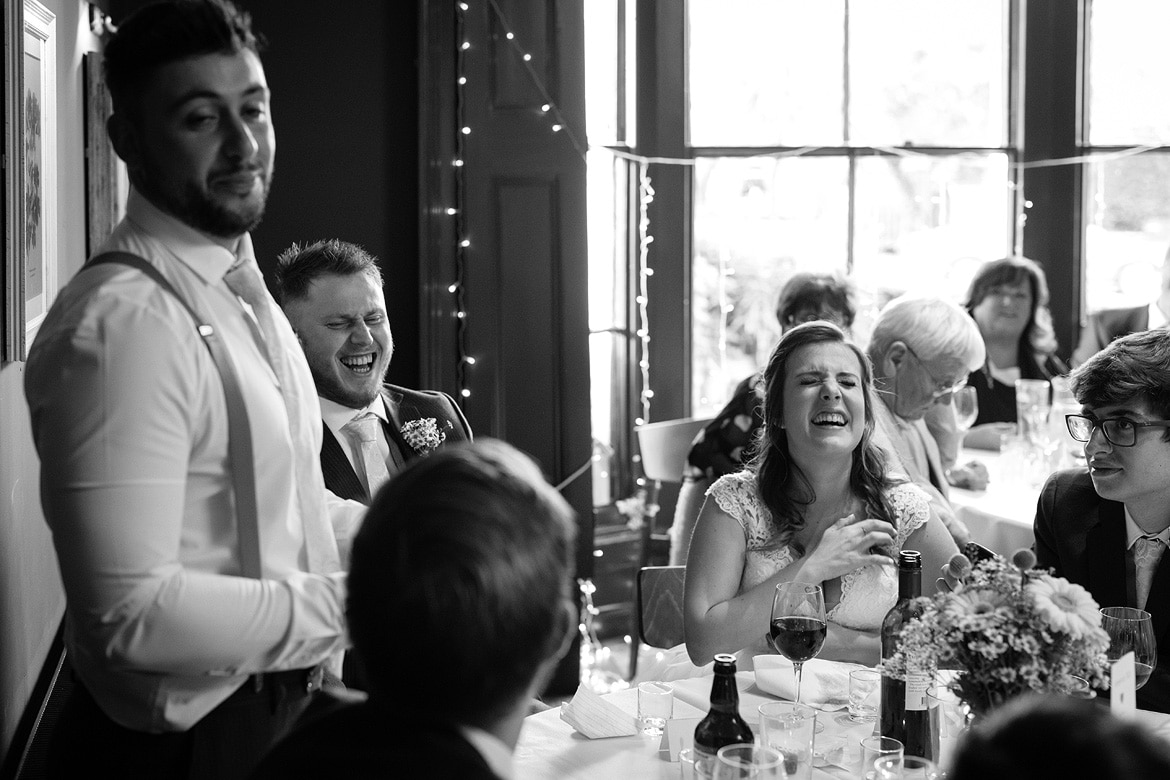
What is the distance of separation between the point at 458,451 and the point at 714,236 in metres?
4.87

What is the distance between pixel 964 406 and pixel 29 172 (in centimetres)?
303

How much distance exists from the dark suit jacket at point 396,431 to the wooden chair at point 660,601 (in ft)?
1.92

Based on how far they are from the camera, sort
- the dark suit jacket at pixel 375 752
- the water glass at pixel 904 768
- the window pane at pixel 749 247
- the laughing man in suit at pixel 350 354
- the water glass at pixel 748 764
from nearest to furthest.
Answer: the dark suit jacket at pixel 375 752 < the water glass at pixel 748 764 < the water glass at pixel 904 768 < the laughing man in suit at pixel 350 354 < the window pane at pixel 749 247

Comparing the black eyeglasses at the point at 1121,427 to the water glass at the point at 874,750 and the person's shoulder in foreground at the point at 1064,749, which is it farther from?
the person's shoulder in foreground at the point at 1064,749

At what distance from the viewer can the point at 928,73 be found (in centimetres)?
605

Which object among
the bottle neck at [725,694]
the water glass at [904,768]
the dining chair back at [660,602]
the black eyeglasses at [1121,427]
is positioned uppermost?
the black eyeglasses at [1121,427]

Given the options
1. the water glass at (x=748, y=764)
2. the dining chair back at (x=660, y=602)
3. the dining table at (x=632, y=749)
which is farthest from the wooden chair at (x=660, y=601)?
the water glass at (x=748, y=764)

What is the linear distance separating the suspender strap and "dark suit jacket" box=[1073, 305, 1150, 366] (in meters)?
5.01

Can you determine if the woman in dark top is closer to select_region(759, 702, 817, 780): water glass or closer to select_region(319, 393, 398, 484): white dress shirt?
select_region(319, 393, 398, 484): white dress shirt

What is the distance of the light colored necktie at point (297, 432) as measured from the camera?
1565mm

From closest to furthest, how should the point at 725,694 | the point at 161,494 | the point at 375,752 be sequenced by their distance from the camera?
the point at 375,752 < the point at 161,494 < the point at 725,694

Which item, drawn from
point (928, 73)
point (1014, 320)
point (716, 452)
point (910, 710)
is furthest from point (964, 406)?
point (910, 710)

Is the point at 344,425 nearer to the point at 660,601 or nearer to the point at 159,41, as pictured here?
the point at 660,601

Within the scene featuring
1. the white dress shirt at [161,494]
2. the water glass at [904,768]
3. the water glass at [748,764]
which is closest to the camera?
the white dress shirt at [161,494]
